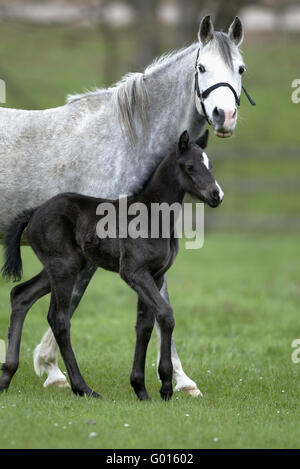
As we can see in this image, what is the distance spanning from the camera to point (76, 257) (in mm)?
5289

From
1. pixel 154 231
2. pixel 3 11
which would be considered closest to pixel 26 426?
pixel 154 231

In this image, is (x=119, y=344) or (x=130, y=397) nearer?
(x=130, y=397)

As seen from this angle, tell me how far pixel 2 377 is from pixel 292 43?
49.2 feet

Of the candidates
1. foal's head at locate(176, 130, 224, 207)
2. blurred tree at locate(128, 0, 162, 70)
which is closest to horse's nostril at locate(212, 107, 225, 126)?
foal's head at locate(176, 130, 224, 207)

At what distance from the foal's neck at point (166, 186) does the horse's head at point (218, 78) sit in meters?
0.39

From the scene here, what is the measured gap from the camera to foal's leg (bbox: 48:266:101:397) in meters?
5.26

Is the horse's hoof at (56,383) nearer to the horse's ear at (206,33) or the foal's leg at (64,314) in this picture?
the foal's leg at (64,314)

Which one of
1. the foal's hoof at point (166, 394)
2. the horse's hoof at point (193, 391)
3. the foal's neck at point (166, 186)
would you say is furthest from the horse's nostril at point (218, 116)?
the horse's hoof at point (193, 391)

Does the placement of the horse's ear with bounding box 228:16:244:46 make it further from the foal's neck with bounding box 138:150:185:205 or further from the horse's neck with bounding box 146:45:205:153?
the foal's neck with bounding box 138:150:185:205

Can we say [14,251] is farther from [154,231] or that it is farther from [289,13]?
[289,13]

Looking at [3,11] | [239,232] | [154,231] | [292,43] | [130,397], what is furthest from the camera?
[239,232]
